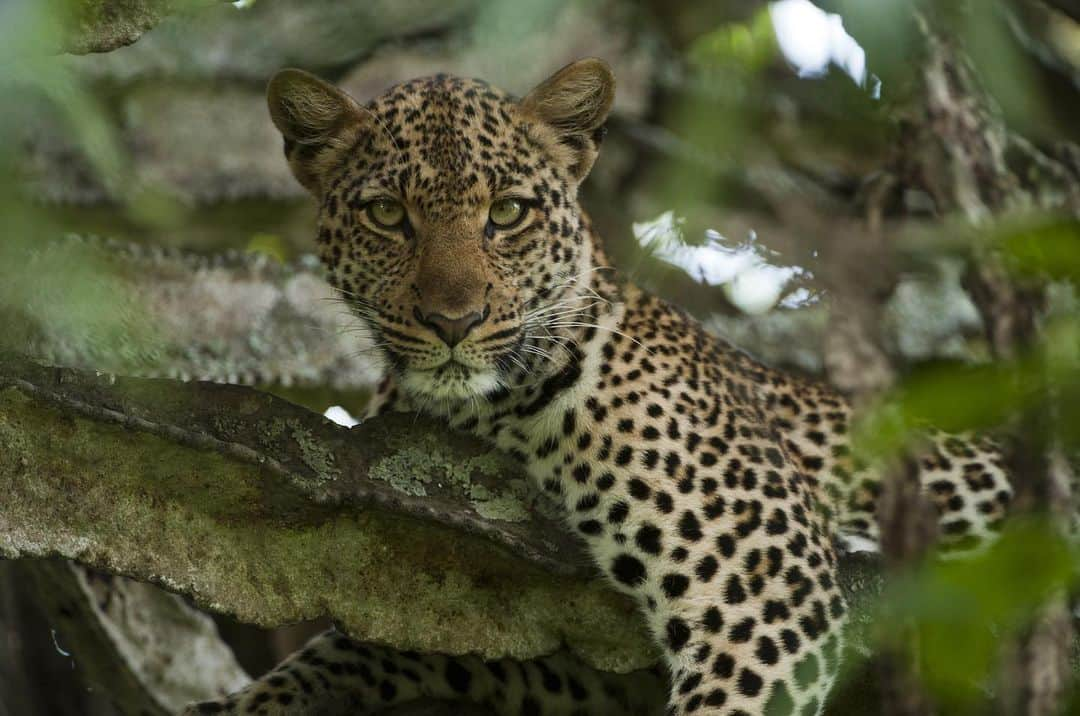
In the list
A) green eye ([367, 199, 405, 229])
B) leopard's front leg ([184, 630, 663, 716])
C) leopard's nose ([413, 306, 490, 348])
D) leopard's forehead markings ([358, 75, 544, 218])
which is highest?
leopard's forehead markings ([358, 75, 544, 218])

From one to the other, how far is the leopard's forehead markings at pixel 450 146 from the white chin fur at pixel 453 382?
0.62 meters

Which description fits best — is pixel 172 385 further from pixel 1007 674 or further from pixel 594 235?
pixel 1007 674

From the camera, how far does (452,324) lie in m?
5.01

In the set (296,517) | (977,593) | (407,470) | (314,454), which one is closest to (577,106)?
(407,470)

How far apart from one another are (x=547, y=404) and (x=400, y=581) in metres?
0.84

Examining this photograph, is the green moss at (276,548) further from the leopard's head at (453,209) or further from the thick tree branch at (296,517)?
the leopard's head at (453,209)

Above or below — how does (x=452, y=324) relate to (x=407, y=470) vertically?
above

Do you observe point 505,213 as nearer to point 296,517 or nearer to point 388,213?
point 388,213

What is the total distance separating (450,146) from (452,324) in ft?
2.58

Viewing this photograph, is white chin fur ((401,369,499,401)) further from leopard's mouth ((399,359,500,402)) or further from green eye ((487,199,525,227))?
green eye ((487,199,525,227))

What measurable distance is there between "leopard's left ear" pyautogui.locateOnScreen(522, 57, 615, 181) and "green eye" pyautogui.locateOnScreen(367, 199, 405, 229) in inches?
26.8

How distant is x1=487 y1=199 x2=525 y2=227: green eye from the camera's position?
545 cm

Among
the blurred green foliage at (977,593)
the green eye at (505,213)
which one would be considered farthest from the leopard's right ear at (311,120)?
the blurred green foliage at (977,593)

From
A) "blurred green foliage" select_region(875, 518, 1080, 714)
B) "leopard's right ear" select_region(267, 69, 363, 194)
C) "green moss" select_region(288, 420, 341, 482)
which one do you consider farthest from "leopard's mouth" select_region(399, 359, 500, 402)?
"blurred green foliage" select_region(875, 518, 1080, 714)
